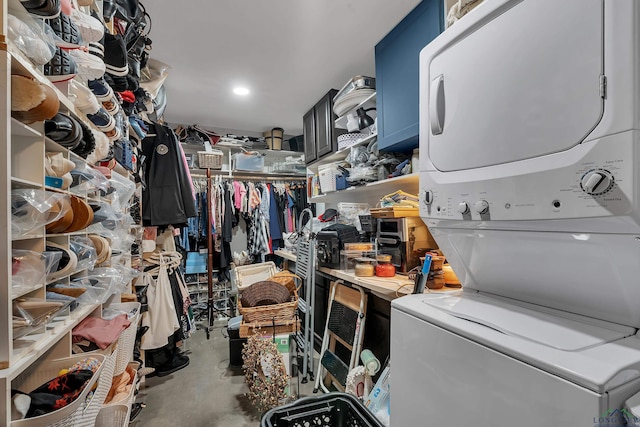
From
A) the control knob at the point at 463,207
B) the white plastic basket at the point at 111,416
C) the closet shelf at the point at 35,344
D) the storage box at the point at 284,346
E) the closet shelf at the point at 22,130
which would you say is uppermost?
the closet shelf at the point at 22,130

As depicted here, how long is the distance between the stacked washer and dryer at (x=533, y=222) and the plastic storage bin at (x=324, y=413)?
0.43 metres

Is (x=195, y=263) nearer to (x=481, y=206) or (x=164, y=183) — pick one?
(x=164, y=183)

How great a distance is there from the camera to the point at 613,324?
593 millimetres

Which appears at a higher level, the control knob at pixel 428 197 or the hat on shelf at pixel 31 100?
the hat on shelf at pixel 31 100

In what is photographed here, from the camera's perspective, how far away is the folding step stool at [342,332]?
1711 mm

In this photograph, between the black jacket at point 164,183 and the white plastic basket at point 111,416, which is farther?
the black jacket at point 164,183

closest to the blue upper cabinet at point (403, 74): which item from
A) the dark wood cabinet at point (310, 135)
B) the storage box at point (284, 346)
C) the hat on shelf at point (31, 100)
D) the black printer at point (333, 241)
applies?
the black printer at point (333, 241)

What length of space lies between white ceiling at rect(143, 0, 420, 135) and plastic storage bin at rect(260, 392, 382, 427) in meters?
2.12

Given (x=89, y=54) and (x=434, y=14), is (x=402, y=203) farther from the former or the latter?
(x=89, y=54)

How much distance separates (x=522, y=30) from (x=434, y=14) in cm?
118

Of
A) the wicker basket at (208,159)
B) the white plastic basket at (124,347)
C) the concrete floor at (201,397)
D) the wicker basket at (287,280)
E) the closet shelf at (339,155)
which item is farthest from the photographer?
the wicker basket at (208,159)

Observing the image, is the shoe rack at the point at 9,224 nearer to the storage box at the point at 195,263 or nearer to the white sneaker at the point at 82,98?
the white sneaker at the point at 82,98

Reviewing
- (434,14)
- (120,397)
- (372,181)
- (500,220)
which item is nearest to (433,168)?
(500,220)

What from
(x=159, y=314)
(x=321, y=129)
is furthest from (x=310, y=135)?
(x=159, y=314)
